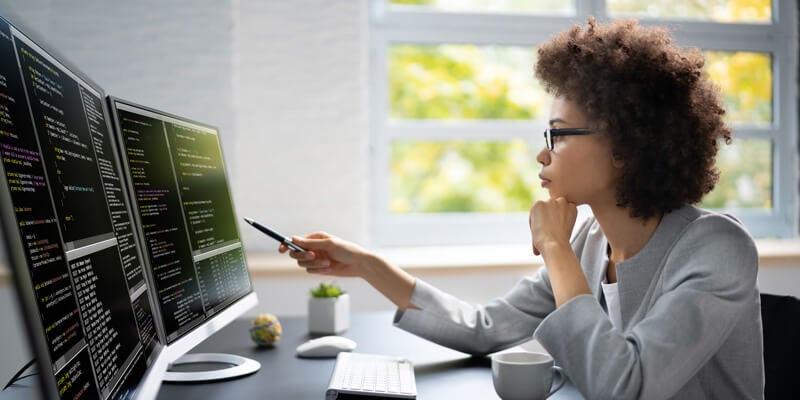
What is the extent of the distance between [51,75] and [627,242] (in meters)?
0.96

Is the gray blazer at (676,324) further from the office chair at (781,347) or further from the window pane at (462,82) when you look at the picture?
the window pane at (462,82)

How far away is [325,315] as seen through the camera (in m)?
1.62

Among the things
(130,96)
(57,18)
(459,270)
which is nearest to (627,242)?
(459,270)

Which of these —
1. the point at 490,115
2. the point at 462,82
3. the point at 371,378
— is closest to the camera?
the point at 371,378

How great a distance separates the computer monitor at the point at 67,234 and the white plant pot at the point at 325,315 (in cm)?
72

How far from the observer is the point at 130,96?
8.65 feet

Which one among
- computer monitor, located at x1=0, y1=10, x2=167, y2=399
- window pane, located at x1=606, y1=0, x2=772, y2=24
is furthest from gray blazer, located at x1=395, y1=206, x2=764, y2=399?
window pane, located at x1=606, y1=0, x2=772, y2=24

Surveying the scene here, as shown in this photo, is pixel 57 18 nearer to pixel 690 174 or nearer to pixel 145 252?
pixel 145 252

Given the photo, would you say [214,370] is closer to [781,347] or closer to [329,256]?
[329,256]

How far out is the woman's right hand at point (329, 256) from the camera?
1.50m

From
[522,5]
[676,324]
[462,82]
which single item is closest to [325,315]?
[676,324]

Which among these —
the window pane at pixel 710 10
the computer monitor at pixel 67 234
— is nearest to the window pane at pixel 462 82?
the window pane at pixel 710 10

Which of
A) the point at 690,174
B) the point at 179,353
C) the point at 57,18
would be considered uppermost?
the point at 57,18

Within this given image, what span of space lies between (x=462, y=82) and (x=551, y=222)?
330 cm
